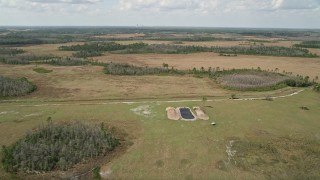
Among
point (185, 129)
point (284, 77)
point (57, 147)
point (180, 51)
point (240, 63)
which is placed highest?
point (180, 51)

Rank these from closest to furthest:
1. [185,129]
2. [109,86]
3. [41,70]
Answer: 1. [185,129]
2. [109,86]
3. [41,70]

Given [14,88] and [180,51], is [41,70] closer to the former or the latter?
[14,88]

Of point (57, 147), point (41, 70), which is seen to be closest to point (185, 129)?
point (57, 147)

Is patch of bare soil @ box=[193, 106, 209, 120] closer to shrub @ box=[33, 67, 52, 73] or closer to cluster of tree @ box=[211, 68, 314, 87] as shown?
cluster of tree @ box=[211, 68, 314, 87]

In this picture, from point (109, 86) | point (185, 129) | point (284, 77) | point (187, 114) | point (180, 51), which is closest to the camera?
point (185, 129)

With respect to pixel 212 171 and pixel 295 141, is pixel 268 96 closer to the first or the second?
pixel 295 141

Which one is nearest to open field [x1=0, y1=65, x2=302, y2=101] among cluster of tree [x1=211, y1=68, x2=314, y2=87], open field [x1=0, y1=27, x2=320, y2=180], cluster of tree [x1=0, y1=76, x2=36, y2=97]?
open field [x1=0, y1=27, x2=320, y2=180]
